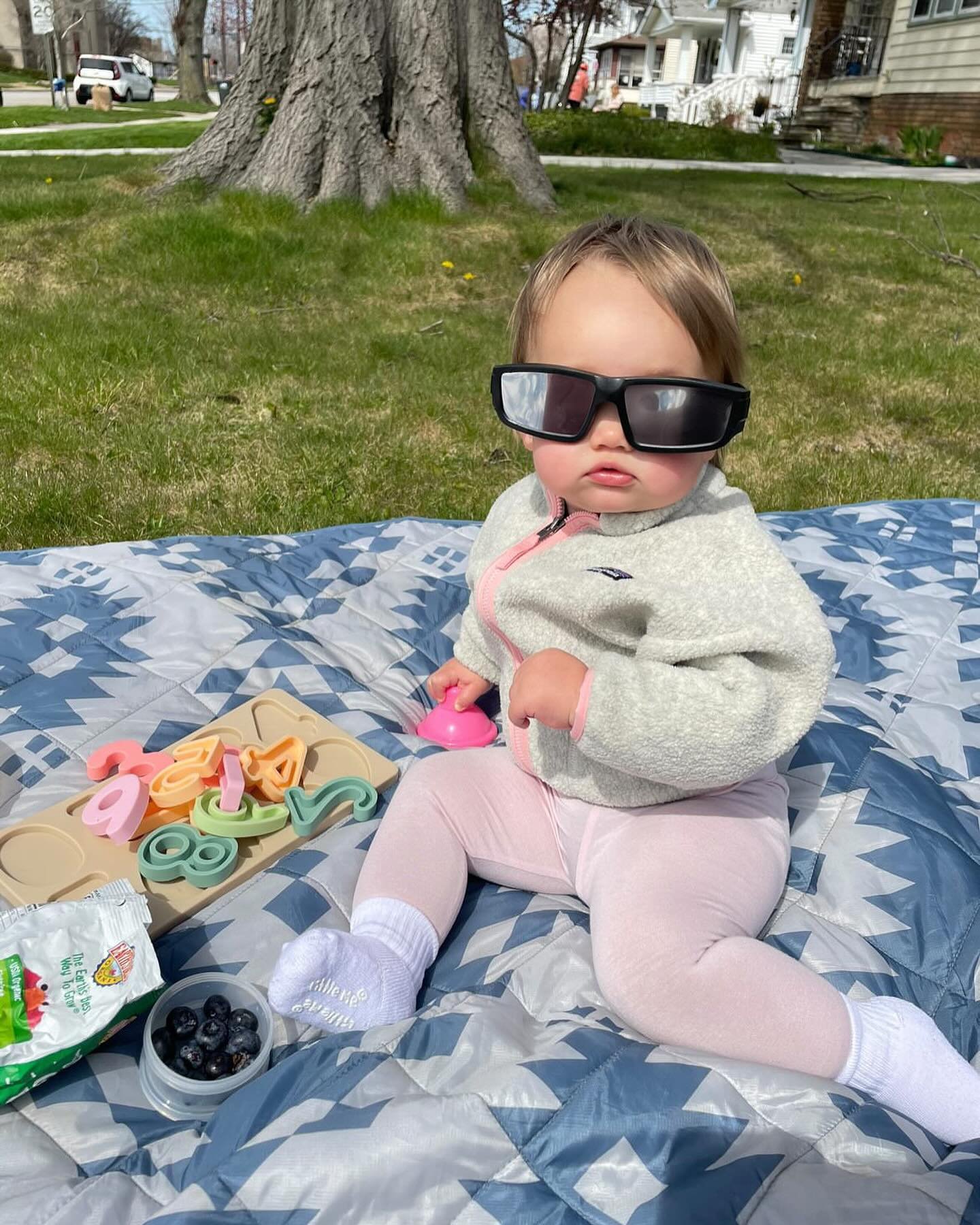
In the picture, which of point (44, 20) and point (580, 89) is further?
point (580, 89)

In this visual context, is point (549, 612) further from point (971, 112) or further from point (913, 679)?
point (971, 112)

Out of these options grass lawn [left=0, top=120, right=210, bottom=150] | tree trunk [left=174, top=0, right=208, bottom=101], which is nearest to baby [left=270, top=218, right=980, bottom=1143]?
grass lawn [left=0, top=120, right=210, bottom=150]

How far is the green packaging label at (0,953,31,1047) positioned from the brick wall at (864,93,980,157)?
1866 centimetres

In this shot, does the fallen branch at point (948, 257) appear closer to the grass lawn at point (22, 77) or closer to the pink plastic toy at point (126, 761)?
the pink plastic toy at point (126, 761)

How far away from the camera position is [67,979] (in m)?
1.31

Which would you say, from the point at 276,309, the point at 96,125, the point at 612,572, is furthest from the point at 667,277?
the point at 96,125

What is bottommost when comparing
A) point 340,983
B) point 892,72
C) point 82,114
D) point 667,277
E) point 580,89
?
point 340,983

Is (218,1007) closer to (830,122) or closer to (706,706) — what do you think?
(706,706)

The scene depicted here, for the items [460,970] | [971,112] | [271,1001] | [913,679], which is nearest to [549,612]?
[460,970]

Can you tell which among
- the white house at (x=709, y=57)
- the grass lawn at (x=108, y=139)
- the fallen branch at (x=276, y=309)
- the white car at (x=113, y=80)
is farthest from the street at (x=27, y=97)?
Result: the fallen branch at (x=276, y=309)

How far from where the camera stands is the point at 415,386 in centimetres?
445

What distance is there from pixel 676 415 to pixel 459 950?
886 millimetres

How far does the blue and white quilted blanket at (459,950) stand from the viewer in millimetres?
1087

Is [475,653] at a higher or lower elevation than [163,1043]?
higher
